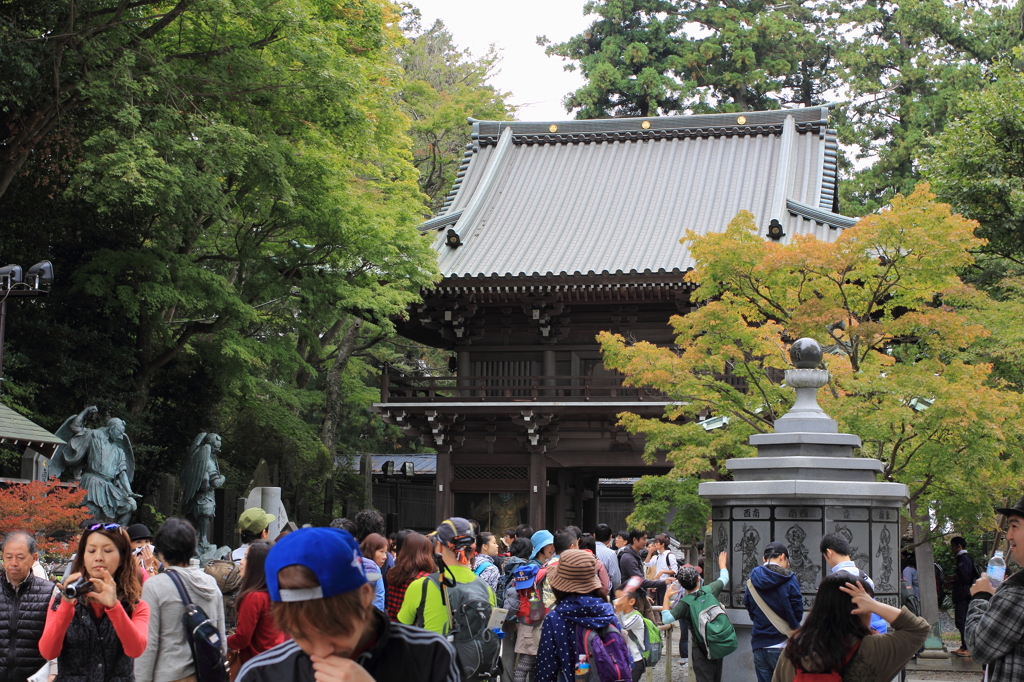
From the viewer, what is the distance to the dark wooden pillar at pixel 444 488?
22656mm

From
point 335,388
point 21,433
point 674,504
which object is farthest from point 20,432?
point 335,388

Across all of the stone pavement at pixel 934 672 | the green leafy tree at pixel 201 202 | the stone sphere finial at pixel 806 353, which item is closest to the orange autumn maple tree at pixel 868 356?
the stone pavement at pixel 934 672

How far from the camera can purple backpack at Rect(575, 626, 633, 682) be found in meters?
5.20

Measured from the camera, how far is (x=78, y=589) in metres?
4.66

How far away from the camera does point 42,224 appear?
1888 centimetres

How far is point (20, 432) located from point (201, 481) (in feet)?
11.2

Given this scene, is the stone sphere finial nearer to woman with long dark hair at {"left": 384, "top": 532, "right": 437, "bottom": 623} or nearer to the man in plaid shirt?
woman with long dark hair at {"left": 384, "top": 532, "right": 437, "bottom": 623}

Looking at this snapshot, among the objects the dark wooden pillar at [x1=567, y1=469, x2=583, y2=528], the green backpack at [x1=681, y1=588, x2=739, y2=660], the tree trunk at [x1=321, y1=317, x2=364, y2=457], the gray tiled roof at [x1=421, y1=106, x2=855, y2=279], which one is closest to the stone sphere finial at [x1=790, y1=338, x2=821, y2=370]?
the green backpack at [x1=681, y1=588, x2=739, y2=660]

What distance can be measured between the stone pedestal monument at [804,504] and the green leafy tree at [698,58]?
3158 cm

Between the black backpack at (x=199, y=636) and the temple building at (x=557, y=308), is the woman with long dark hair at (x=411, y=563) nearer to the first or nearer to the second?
the black backpack at (x=199, y=636)

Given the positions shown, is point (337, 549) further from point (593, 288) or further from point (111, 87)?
point (593, 288)

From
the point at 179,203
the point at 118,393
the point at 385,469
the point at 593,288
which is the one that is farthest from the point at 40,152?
the point at 385,469

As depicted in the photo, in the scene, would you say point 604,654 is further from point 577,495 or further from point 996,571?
point 577,495

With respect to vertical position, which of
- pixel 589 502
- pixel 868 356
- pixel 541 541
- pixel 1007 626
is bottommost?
pixel 589 502
